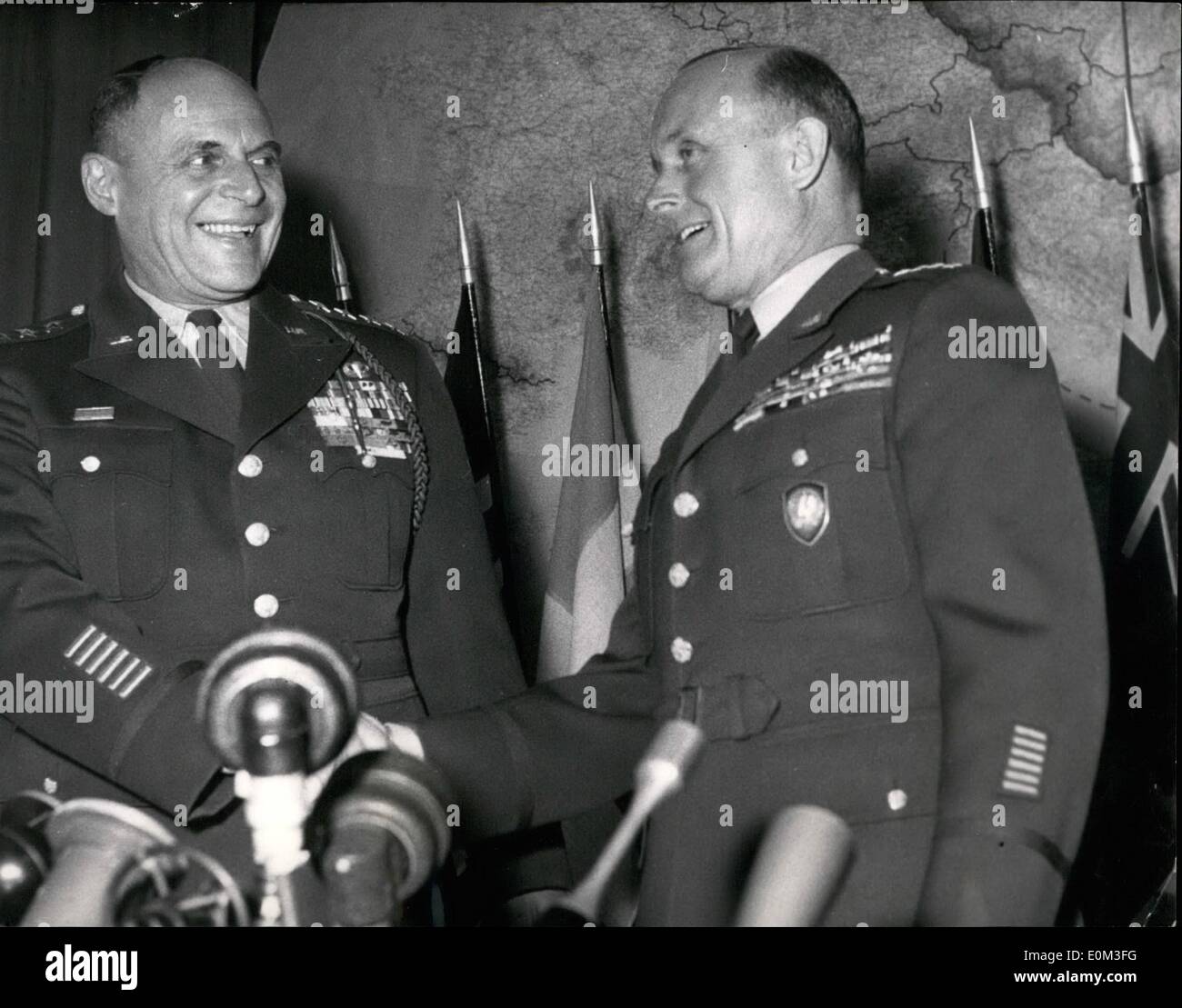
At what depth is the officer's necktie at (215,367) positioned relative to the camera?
2.00 metres

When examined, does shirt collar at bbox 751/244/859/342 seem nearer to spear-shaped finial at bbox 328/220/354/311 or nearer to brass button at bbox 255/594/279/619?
brass button at bbox 255/594/279/619

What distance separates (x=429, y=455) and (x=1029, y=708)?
1.13 meters

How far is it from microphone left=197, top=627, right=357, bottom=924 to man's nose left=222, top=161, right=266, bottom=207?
1.17 m

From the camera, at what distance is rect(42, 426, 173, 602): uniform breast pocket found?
6.15 feet

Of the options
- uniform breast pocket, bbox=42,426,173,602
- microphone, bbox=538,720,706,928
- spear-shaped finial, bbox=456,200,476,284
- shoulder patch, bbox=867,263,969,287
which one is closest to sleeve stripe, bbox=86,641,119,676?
uniform breast pocket, bbox=42,426,173,602

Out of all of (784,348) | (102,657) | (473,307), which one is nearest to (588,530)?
(473,307)

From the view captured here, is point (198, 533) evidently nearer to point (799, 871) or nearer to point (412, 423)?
point (412, 423)

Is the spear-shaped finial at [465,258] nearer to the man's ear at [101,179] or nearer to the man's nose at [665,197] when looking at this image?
the man's ear at [101,179]

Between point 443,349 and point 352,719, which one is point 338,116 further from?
point 352,719

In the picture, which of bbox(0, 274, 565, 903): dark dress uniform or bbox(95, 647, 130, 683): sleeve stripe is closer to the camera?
bbox(95, 647, 130, 683): sleeve stripe

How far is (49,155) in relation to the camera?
3.01m

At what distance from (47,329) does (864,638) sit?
4.12ft

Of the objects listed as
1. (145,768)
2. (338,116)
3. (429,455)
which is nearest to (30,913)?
(145,768)
